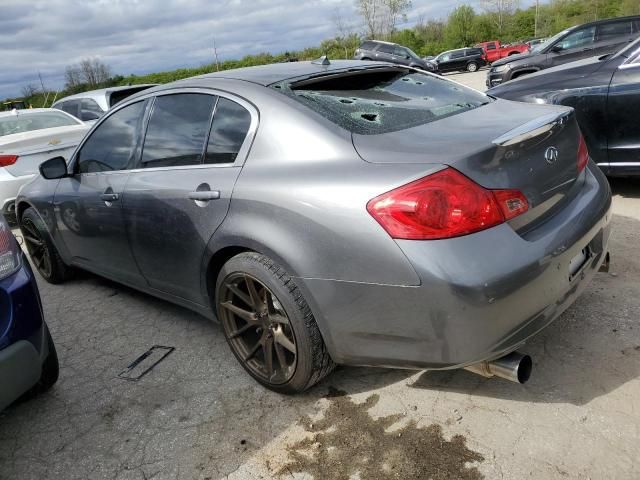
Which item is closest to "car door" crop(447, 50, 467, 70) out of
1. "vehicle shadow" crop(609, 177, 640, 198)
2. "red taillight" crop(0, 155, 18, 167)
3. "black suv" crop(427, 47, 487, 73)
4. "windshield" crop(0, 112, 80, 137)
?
"black suv" crop(427, 47, 487, 73)

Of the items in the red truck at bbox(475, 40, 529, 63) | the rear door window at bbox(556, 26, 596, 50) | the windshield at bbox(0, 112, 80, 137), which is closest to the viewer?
the windshield at bbox(0, 112, 80, 137)

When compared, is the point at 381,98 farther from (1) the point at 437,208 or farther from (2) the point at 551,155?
(1) the point at 437,208

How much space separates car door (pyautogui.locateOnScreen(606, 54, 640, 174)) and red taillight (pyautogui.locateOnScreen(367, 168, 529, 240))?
3111 mm

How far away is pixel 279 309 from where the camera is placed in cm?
251

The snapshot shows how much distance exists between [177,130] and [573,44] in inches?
A: 418

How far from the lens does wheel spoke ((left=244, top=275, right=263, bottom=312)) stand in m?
2.55

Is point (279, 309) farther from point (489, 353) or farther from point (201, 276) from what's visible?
point (489, 353)

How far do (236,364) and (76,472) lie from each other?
962 mm

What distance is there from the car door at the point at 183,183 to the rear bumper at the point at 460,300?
77 cm

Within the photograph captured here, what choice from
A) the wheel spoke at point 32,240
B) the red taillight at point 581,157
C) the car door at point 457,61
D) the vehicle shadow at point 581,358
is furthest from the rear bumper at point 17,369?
the car door at point 457,61

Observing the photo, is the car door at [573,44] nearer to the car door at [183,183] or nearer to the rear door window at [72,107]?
the rear door window at [72,107]

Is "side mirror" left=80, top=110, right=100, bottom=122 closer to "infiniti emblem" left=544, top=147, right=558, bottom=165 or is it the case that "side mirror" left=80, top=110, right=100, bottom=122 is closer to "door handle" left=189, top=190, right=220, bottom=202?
"door handle" left=189, top=190, right=220, bottom=202

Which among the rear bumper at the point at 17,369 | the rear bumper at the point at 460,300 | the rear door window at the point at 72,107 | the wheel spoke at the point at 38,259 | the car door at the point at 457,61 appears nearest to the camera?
the rear bumper at the point at 460,300

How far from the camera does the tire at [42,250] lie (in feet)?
14.4
